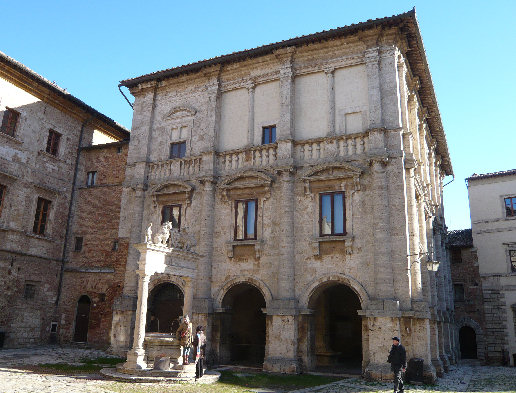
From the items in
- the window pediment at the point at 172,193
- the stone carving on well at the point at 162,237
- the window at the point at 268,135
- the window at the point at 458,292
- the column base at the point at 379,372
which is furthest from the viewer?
the window at the point at 458,292

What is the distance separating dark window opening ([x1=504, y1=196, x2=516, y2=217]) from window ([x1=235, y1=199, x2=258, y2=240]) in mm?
20112

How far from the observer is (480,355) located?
90.2ft

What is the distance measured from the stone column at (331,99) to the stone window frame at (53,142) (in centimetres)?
1410

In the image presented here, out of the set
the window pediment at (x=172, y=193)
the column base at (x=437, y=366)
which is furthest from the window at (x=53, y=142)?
the column base at (x=437, y=366)

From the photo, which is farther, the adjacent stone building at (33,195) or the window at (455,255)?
the window at (455,255)

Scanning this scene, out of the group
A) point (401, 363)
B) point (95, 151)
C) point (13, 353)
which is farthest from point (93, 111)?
point (401, 363)

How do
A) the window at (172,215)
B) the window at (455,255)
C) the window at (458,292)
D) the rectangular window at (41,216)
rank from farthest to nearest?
the window at (455,255) → the window at (458,292) → the rectangular window at (41,216) → the window at (172,215)

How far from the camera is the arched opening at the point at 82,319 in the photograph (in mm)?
21203

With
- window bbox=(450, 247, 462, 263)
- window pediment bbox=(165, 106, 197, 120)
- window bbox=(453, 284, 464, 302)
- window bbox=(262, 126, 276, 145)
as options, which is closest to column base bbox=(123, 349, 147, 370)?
window bbox=(262, 126, 276, 145)

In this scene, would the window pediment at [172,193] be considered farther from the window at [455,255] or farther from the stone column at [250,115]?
the window at [455,255]

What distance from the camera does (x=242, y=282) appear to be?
56.1ft

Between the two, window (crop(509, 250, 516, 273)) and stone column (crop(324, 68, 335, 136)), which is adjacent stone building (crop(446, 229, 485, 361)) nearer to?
window (crop(509, 250, 516, 273))

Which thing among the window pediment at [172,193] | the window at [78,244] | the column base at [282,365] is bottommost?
the column base at [282,365]

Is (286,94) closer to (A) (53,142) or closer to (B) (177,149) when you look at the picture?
(B) (177,149)
